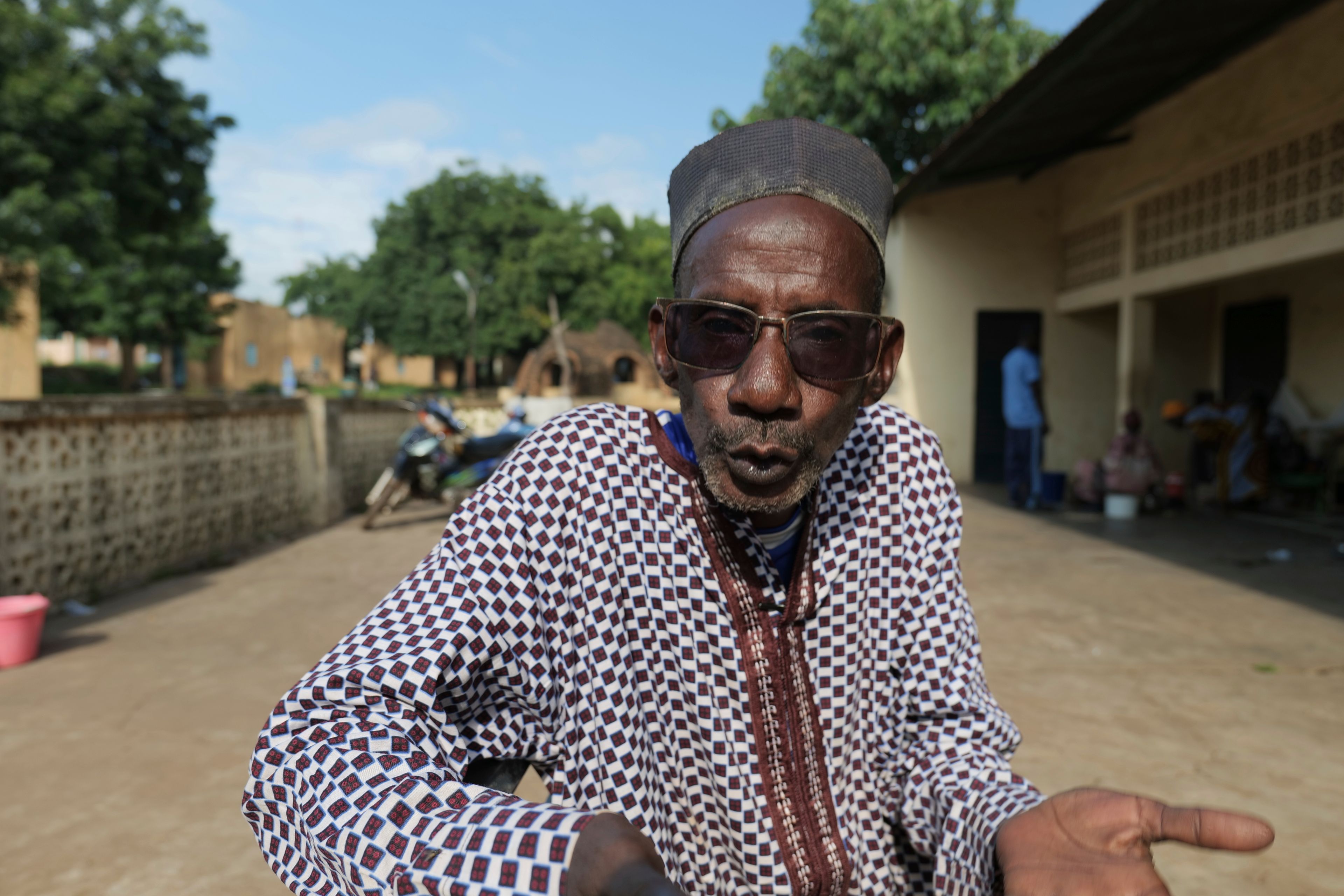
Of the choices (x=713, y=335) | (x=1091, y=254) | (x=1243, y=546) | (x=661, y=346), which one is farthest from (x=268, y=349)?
(x=713, y=335)

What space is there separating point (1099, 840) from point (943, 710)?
0.30m

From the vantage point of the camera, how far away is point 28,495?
4.63 meters

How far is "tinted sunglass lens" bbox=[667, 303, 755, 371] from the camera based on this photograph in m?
1.05

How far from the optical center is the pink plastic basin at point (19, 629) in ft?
12.9

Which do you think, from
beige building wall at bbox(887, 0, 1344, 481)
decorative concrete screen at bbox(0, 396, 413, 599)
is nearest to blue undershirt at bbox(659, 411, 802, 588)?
decorative concrete screen at bbox(0, 396, 413, 599)

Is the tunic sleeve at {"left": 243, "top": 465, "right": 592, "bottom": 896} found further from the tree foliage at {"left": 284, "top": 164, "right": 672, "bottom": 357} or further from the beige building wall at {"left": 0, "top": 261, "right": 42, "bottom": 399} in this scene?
the tree foliage at {"left": 284, "top": 164, "right": 672, "bottom": 357}

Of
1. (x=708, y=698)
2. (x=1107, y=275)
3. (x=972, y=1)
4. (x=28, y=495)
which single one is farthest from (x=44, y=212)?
(x=708, y=698)

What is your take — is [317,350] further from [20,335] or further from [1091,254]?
Result: [1091,254]

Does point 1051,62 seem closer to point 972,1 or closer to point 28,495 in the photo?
point 28,495

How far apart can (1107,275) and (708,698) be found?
10731 mm

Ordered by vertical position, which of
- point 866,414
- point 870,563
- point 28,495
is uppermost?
point 866,414

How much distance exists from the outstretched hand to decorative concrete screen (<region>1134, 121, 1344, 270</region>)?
744cm

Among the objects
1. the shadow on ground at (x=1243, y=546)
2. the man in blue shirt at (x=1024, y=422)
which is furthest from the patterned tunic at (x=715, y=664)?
the man in blue shirt at (x=1024, y=422)

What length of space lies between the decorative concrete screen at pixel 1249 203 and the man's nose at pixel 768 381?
7.46 metres
